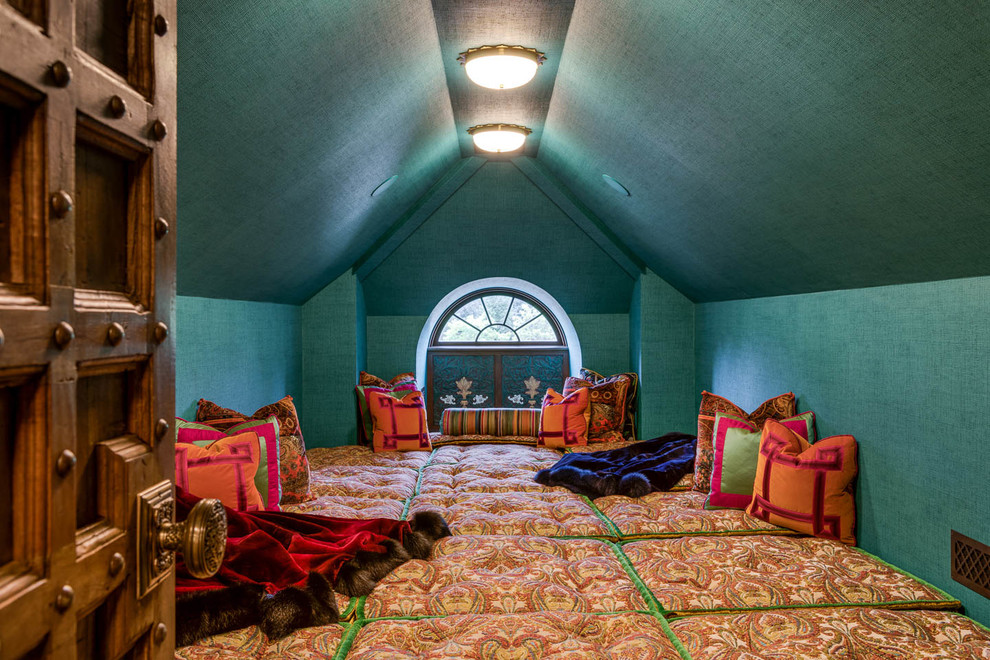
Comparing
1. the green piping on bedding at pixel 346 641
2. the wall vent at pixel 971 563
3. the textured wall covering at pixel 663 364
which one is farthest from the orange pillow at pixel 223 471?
the textured wall covering at pixel 663 364

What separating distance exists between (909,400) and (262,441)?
242 centimetres

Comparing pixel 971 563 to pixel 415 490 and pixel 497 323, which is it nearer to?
pixel 415 490

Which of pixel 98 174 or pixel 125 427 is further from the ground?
pixel 98 174

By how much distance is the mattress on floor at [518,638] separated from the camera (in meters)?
1.62

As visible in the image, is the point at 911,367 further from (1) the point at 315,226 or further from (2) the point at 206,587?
(1) the point at 315,226

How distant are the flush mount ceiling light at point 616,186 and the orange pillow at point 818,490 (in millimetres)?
1592

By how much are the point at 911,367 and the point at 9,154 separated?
98.0 inches

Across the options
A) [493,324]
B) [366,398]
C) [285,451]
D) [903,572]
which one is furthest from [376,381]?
[903,572]

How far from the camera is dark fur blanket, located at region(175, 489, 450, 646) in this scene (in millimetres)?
1753

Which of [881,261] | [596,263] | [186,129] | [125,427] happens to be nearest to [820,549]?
[881,261]

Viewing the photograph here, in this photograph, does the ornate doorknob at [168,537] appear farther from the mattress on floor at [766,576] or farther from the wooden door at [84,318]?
the mattress on floor at [766,576]

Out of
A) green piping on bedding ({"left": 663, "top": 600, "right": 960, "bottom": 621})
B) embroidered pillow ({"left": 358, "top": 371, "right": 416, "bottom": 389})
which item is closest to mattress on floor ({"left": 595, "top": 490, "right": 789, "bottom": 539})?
green piping on bedding ({"left": 663, "top": 600, "right": 960, "bottom": 621})

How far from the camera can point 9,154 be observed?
0.57 meters

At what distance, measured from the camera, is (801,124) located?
188 cm
